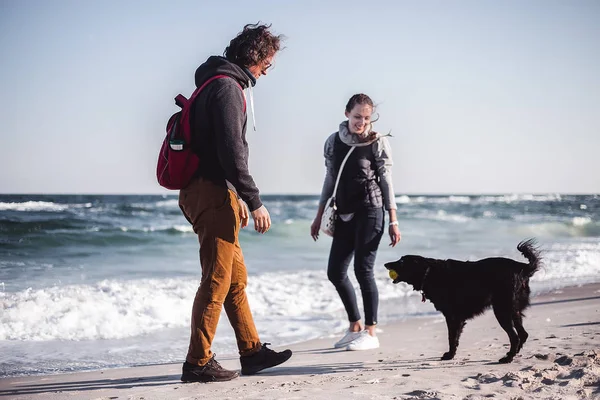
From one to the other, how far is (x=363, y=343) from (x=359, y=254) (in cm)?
67

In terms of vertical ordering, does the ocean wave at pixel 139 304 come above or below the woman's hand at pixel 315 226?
below

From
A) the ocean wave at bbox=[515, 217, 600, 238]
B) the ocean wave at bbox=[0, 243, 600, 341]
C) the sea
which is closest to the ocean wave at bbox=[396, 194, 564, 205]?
the ocean wave at bbox=[515, 217, 600, 238]

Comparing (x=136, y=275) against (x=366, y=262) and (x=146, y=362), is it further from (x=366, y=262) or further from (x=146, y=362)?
(x=366, y=262)

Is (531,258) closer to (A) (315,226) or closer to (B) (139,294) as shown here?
(A) (315,226)

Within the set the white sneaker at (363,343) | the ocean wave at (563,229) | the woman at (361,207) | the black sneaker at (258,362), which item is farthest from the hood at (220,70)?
the ocean wave at (563,229)

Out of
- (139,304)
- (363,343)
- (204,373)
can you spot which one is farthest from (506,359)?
(139,304)

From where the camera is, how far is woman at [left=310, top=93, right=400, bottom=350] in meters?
4.24

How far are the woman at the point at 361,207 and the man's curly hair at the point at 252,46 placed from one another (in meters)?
1.12

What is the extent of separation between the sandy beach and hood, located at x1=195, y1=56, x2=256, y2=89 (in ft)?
5.57

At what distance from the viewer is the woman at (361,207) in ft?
13.9

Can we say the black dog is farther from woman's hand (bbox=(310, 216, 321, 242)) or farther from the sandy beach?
woman's hand (bbox=(310, 216, 321, 242))

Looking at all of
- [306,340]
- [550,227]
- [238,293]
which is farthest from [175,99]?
[550,227]

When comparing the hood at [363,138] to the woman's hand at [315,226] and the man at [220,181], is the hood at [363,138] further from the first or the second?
the man at [220,181]

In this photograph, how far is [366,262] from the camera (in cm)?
425
